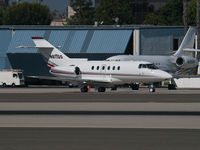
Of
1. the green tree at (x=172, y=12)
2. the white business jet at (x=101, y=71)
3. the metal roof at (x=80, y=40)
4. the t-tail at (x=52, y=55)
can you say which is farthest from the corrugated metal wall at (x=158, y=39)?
the green tree at (x=172, y=12)

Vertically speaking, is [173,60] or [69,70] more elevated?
[173,60]

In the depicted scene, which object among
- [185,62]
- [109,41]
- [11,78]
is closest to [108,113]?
[185,62]

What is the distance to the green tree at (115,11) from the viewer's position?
558 feet

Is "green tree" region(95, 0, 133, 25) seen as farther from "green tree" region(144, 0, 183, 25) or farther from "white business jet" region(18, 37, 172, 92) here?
"white business jet" region(18, 37, 172, 92)

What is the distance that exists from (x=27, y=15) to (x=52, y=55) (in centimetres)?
10500

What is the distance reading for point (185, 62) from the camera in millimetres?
77438

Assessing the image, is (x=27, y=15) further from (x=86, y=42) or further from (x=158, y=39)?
(x=158, y=39)

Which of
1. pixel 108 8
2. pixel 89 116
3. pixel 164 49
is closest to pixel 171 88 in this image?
pixel 164 49

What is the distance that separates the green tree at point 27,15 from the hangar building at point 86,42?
7338 centimetres

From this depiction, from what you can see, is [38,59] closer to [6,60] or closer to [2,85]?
[6,60]

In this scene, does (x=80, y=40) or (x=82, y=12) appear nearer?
(x=80, y=40)

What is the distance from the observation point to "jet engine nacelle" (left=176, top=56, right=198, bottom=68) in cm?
7719

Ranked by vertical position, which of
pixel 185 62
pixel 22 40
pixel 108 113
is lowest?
pixel 108 113

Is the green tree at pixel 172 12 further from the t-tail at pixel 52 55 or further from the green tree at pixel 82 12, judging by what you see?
the t-tail at pixel 52 55
